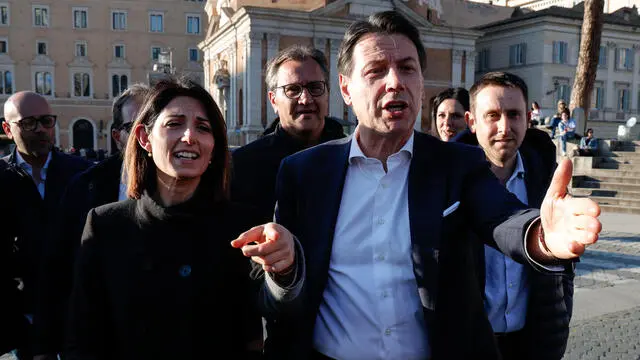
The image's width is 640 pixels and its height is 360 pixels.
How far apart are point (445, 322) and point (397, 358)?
0.22 metres

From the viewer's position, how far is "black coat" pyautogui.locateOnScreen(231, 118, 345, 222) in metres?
3.14

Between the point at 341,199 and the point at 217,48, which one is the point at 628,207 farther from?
the point at 217,48

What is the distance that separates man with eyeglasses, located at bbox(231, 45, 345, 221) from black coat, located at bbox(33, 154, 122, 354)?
2.51 ft

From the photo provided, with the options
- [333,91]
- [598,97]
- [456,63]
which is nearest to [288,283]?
[333,91]

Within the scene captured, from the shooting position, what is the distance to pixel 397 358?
6.32 ft

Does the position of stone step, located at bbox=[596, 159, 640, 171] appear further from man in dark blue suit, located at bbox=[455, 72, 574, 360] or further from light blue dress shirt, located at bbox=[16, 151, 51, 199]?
light blue dress shirt, located at bbox=[16, 151, 51, 199]

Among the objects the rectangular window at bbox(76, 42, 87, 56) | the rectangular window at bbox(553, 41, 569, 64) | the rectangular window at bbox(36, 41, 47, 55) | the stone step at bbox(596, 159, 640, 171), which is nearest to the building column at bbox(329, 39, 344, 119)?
the rectangular window at bbox(553, 41, 569, 64)

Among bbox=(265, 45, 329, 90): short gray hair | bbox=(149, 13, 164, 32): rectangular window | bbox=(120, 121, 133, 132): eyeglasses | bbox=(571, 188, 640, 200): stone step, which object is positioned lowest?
bbox=(571, 188, 640, 200): stone step

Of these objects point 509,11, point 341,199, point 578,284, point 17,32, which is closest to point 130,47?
point 17,32

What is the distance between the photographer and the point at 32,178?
3633 mm

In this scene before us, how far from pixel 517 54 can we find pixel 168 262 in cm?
4462

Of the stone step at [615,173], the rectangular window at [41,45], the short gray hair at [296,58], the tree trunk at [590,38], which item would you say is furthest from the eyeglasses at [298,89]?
the rectangular window at [41,45]

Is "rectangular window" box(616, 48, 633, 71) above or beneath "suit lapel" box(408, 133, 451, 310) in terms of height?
above

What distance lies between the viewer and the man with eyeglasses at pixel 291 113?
10.8ft
